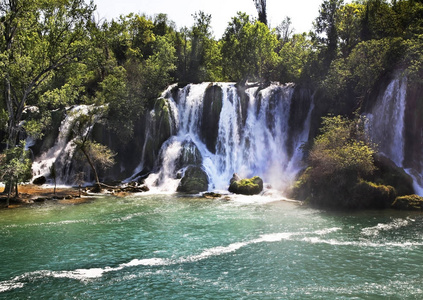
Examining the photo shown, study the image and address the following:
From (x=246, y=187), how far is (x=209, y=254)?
1497 cm

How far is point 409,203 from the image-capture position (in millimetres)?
23141

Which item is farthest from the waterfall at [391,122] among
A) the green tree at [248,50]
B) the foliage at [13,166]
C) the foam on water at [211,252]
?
the foliage at [13,166]

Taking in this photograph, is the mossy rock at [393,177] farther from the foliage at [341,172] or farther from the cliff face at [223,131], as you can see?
the cliff face at [223,131]

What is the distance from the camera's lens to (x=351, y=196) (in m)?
24.3

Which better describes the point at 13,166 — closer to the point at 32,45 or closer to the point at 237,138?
the point at 32,45

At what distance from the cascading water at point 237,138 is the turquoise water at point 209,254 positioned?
10918 millimetres

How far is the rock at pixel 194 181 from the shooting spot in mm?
32297

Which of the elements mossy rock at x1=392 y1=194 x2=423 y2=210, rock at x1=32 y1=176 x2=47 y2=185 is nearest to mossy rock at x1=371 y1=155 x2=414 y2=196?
mossy rock at x1=392 y1=194 x2=423 y2=210

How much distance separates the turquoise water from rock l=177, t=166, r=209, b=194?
7718 mm

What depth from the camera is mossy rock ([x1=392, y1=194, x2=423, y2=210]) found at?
22953 millimetres

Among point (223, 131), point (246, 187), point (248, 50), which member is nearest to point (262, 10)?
point (248, 50)

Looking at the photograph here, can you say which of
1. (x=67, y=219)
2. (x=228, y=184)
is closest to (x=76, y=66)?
(x=67, y=219)

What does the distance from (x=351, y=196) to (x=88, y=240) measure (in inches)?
683

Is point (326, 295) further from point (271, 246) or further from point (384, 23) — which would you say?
point (384, 23)
